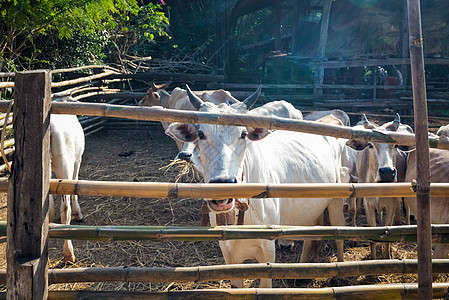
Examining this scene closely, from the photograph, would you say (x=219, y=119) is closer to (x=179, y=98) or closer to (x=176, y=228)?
(x=176, y=228)

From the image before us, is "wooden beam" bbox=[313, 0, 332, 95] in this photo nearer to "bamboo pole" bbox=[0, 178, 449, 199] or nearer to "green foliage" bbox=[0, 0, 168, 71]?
"green foliage" bbox=[0, 0, 168, 71]

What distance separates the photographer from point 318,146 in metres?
4.62

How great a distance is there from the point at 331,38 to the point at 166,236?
14.9m

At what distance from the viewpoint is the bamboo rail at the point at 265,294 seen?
2.44m

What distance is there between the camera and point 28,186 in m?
2.11

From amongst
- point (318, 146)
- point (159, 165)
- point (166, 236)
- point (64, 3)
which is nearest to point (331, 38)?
point (159, 165)

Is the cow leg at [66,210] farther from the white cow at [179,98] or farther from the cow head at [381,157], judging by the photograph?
the cow head at [381,157]

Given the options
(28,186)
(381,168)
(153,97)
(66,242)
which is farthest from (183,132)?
(153,97)

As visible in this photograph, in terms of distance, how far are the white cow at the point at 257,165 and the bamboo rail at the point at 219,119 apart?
0.56 metres

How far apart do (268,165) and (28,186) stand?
7.03 ft

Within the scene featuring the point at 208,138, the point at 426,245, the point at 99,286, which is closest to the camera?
the point at 426,245

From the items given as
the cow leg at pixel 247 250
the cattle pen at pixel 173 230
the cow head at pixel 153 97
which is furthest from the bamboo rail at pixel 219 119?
the cow head at pixel 153 97

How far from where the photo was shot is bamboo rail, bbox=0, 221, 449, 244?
2.50m

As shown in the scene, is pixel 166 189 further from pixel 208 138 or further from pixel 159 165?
pixel 159 165
